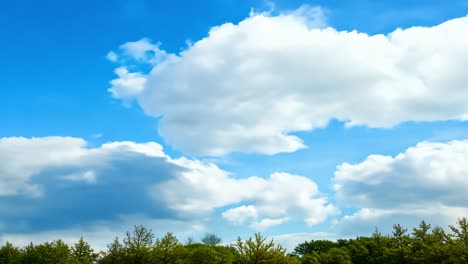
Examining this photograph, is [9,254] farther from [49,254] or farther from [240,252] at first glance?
[240,252]

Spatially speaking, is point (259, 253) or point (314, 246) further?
point (314, 246)

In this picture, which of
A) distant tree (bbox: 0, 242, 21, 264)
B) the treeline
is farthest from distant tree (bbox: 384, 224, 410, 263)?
distant tree (bbox: 0, 242, 21, 264)

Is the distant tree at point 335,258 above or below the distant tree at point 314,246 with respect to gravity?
below

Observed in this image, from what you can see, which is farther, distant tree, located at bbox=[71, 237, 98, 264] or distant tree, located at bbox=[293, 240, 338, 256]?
distant tree, located at bbox=[293, 240, 338, 256]

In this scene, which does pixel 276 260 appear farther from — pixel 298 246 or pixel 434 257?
pixel 298 246

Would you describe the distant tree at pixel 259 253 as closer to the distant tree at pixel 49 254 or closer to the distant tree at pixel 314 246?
the distant tree at pixel 49 254

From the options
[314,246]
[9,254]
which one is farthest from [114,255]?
[314,246]

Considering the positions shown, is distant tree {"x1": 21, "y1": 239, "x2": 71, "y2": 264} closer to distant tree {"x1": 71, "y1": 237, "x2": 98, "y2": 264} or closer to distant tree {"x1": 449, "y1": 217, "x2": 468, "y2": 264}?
distant tree {"x1": 71, "y1": 237, "x2": 98, "y2": 264}

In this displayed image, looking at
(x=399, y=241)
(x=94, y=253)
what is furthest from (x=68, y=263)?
(x=399, y=241)

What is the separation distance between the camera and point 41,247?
6712 centimetres

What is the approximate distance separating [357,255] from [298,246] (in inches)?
1175

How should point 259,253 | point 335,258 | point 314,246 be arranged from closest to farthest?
point 259,253 < point 335,258 < point 314,246

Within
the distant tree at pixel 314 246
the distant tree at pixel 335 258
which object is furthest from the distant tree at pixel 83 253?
the distant tree at pixel 314 246

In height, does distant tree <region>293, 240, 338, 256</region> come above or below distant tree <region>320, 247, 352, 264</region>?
above
